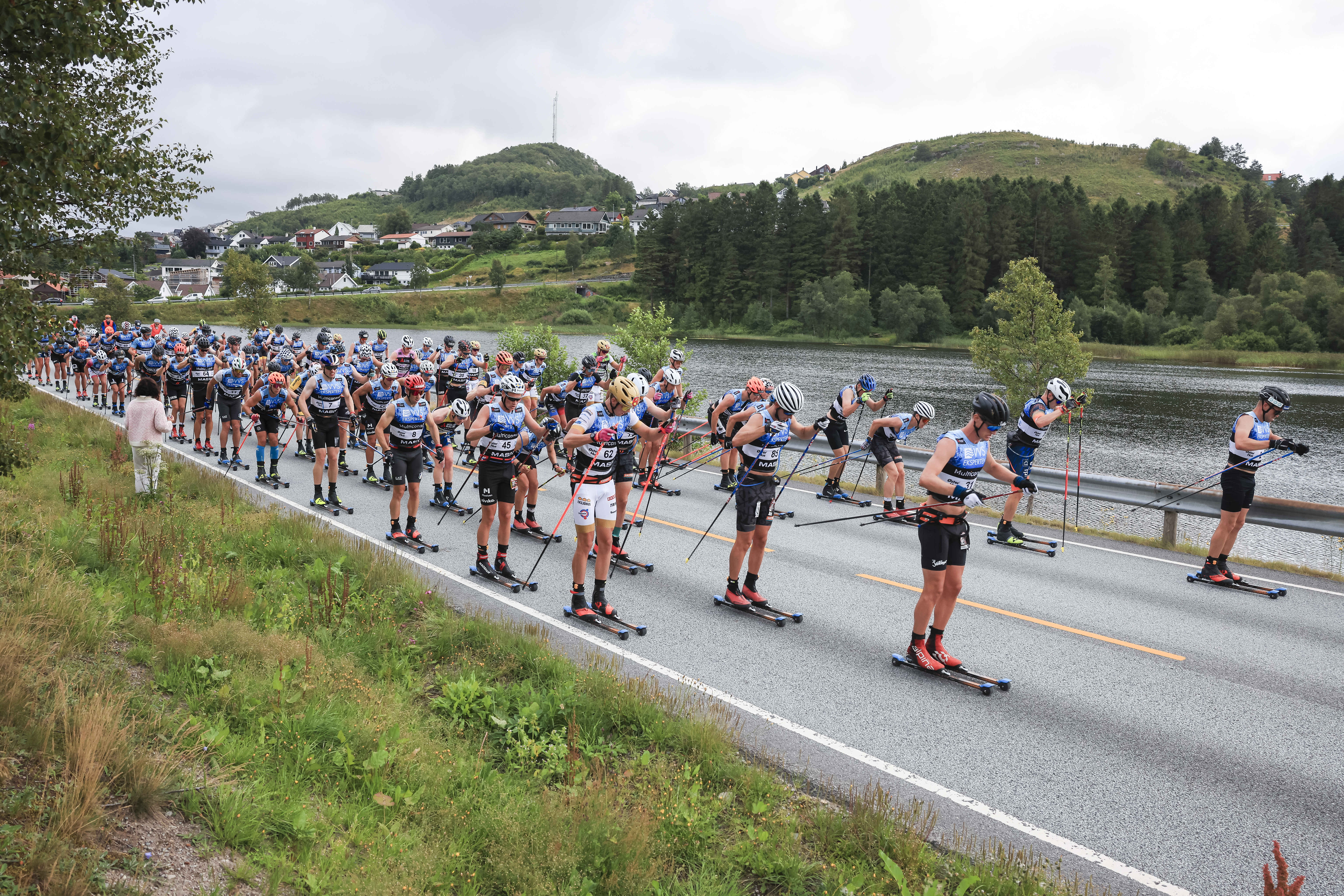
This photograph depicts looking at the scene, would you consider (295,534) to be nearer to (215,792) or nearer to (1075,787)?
(215,792)

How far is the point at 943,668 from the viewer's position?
7.61m

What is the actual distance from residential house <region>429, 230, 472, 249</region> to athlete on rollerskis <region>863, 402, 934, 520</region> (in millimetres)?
168193

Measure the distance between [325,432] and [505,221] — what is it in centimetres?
18526

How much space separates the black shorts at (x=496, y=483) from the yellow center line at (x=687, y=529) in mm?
2461

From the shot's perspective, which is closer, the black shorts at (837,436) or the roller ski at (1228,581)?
the roller ski at (1228,581)

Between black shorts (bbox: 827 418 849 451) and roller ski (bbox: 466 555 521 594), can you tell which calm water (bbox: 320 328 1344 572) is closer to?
black shorts (bbox: 827 418 849 451)

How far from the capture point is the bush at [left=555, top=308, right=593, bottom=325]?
295ft

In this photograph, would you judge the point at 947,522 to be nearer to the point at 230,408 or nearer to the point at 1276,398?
the point at 1276,398

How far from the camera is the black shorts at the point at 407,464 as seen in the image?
37.7ft

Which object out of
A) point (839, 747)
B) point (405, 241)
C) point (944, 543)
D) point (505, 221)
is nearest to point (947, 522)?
point (944, 543)

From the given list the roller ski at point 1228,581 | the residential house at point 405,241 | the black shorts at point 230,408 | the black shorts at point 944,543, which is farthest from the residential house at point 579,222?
the black shorts at point 944,543

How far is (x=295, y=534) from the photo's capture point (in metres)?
10.5

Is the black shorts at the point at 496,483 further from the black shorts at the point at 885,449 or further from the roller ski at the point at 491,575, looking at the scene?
the black shorts at the point at 885,449

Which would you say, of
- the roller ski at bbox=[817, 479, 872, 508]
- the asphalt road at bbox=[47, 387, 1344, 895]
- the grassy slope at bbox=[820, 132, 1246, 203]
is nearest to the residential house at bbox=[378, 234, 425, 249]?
the grassy slope at bbox=[820, 132, 1246, 203]
